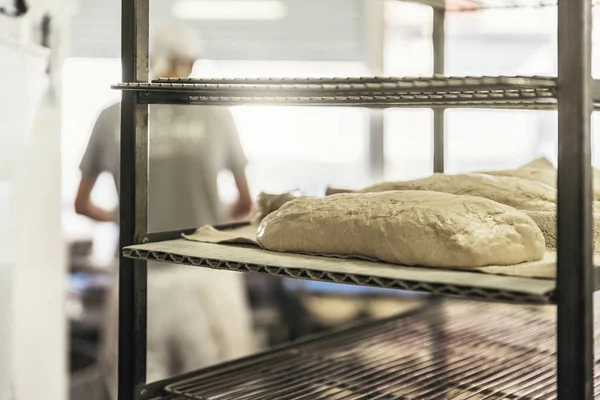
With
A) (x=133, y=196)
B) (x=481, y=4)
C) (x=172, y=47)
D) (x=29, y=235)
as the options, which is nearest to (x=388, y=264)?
(x=133, y=196)

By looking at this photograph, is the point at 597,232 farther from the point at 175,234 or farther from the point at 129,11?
the point at 129,11

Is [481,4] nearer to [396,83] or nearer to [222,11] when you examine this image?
[396,83]

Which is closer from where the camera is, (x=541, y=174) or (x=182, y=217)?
(x=541, y=174)

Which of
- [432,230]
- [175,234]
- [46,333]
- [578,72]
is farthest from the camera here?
[46,333]

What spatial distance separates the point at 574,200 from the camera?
879 mm

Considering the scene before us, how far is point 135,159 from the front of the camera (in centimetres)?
126

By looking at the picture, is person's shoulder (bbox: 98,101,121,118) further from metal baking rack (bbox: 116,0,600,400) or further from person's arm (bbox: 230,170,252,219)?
metal baking rack (bbox: 116,0,600,400)

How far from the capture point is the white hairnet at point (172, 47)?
328 cm

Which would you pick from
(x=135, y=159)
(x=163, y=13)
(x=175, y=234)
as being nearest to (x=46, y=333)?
(x=175, y=234)

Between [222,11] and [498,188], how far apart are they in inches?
143

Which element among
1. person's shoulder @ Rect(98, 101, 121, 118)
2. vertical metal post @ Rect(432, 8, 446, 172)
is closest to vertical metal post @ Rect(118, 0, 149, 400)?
vertical metal post @ Rect(432, 8, 446, 172)

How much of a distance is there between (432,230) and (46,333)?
1.53 meters

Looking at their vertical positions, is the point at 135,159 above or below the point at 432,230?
above

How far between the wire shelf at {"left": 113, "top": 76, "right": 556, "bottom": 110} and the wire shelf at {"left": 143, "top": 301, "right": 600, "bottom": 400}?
1.70 ft
